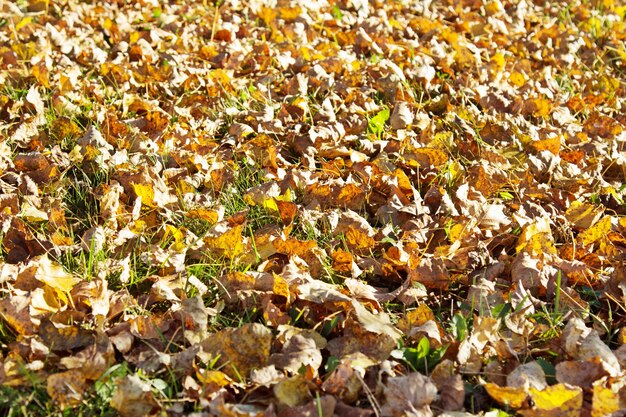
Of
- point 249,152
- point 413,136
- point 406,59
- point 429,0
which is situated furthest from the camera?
point 429,0

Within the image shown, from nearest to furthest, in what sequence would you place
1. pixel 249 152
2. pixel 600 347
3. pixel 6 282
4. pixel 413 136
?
pixel 600 347, pixel 6 282, pixel 249 152, pixel 413 136

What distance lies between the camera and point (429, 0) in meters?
4.83

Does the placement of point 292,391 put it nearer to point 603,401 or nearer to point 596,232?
point 603,401

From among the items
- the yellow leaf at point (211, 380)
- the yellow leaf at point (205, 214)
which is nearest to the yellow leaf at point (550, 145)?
the yellow leaf at point (205, 214)

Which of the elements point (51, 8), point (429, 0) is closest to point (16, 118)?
point (51, 8)

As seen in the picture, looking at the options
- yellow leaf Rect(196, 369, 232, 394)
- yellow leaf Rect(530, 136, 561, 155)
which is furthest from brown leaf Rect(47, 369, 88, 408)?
yellow leaf Rect(530, 136, 561, 155)

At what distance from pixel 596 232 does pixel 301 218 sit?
1055 millimetres

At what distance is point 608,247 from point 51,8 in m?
3.31

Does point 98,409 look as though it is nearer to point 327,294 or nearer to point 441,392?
point 327,294

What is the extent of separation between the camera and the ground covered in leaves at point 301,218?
1.86 metres

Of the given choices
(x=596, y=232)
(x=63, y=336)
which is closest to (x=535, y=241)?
(x=596, y=232)

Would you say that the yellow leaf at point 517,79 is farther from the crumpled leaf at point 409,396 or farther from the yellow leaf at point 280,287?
the crumpled leaf at point 409,396

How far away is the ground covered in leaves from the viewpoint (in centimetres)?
186

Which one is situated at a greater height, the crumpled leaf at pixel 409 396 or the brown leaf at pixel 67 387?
the crumpled leaf at pixel 409 396
